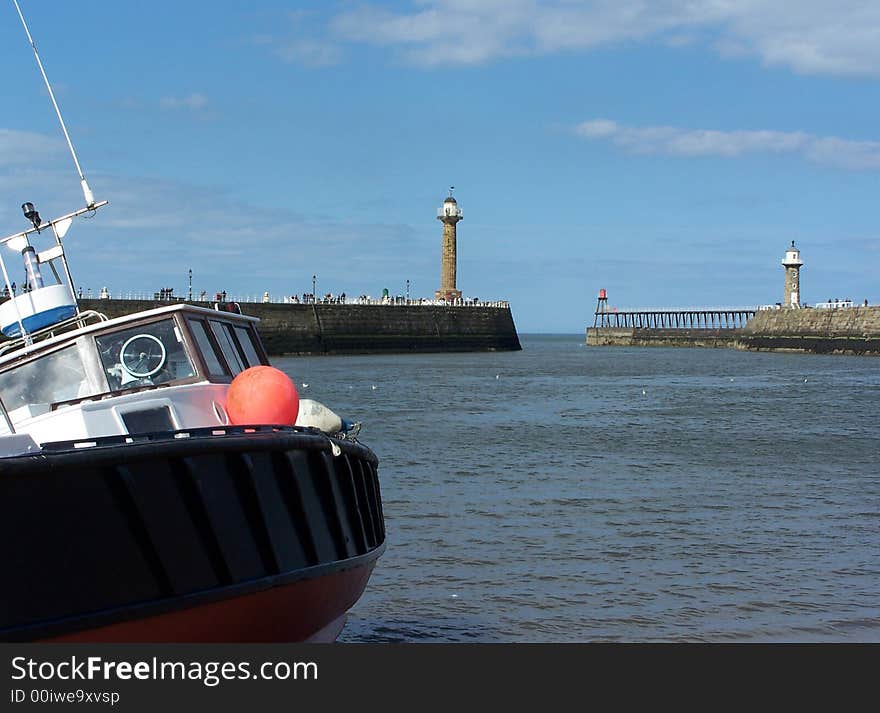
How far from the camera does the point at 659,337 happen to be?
11350 centimetres

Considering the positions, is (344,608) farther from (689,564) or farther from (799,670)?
(689,564)

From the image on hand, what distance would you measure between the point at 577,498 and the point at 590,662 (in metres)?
8.24

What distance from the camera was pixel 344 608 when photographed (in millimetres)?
8383

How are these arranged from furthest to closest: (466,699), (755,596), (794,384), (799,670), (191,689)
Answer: (794,384) < (755,596) < (799,670) < (466,699) < (191,689)

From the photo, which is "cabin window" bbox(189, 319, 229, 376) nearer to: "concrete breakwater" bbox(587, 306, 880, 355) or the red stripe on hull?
the red stripe on hull

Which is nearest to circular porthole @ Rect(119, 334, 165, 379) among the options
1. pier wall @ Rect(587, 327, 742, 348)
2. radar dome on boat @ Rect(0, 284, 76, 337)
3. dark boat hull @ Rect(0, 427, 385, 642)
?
radar dome on boat @ Rect(0, 284, 76, 337)

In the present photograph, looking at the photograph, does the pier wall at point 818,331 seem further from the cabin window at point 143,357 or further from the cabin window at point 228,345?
the cabin window at point 143,357

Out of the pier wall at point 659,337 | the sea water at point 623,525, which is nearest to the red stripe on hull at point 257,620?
the sea water at point 623,525

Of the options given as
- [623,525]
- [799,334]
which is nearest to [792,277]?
[799,334]

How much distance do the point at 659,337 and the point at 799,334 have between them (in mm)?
27493

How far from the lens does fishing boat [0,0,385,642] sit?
573cm

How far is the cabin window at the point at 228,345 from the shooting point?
8367mm

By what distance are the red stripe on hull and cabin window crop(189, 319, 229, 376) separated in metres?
1.66

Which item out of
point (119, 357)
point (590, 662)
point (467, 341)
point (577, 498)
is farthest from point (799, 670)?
point (467, 341)
